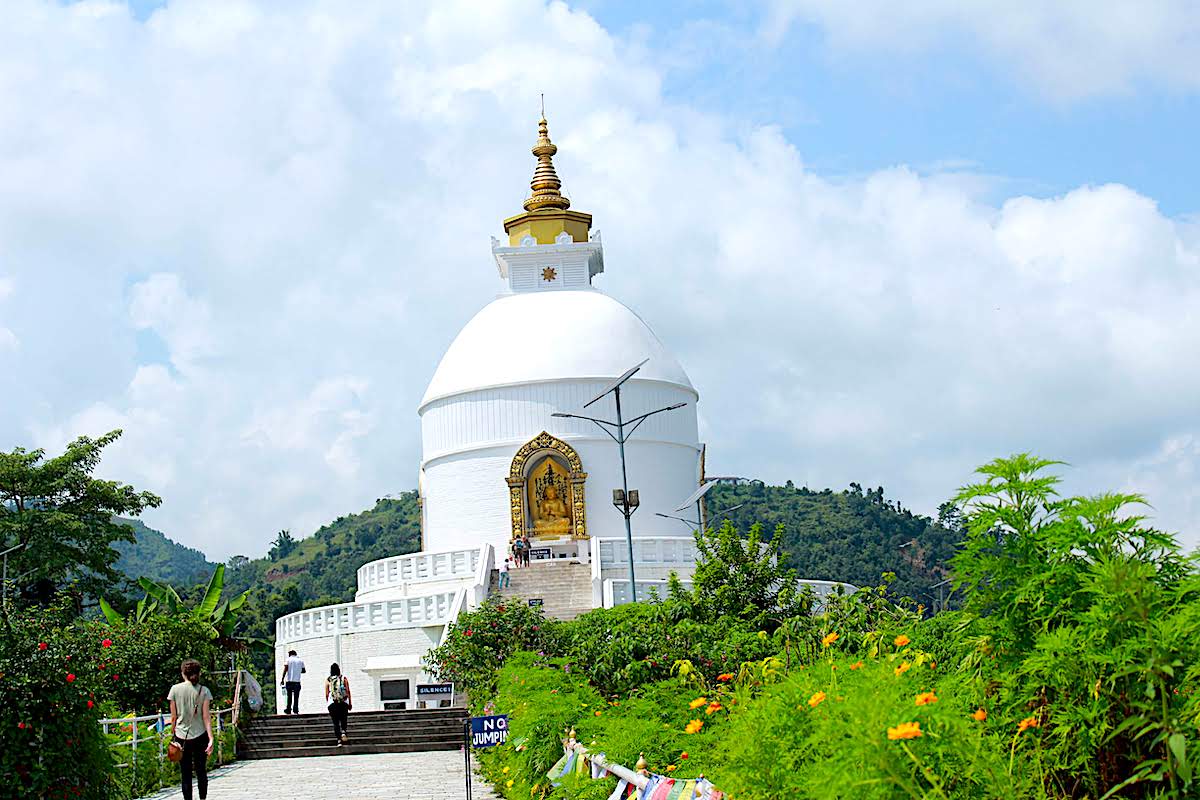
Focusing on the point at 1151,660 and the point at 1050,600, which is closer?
the point at 1151,660

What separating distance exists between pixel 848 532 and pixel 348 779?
71.3m

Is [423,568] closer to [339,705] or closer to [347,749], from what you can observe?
[347,749]

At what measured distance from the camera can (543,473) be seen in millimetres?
35375

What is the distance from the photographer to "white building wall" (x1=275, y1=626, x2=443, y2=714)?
28.4 metres

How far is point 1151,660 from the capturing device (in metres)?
4.76

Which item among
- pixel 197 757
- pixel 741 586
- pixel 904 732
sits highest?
pixel 741 586

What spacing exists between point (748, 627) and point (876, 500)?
272ft

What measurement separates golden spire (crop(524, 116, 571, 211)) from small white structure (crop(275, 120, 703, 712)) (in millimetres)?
617

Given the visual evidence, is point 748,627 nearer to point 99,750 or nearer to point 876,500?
point 99,750

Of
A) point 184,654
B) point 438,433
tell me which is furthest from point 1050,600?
point 438,433

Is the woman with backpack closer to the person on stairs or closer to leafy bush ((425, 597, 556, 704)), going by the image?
the person on stairs

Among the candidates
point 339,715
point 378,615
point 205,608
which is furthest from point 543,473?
point 339,715

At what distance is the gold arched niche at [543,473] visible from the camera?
34844 mm

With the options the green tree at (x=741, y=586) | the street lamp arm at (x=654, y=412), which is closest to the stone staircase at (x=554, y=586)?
the street lamp arm at (x=654, y=412)
